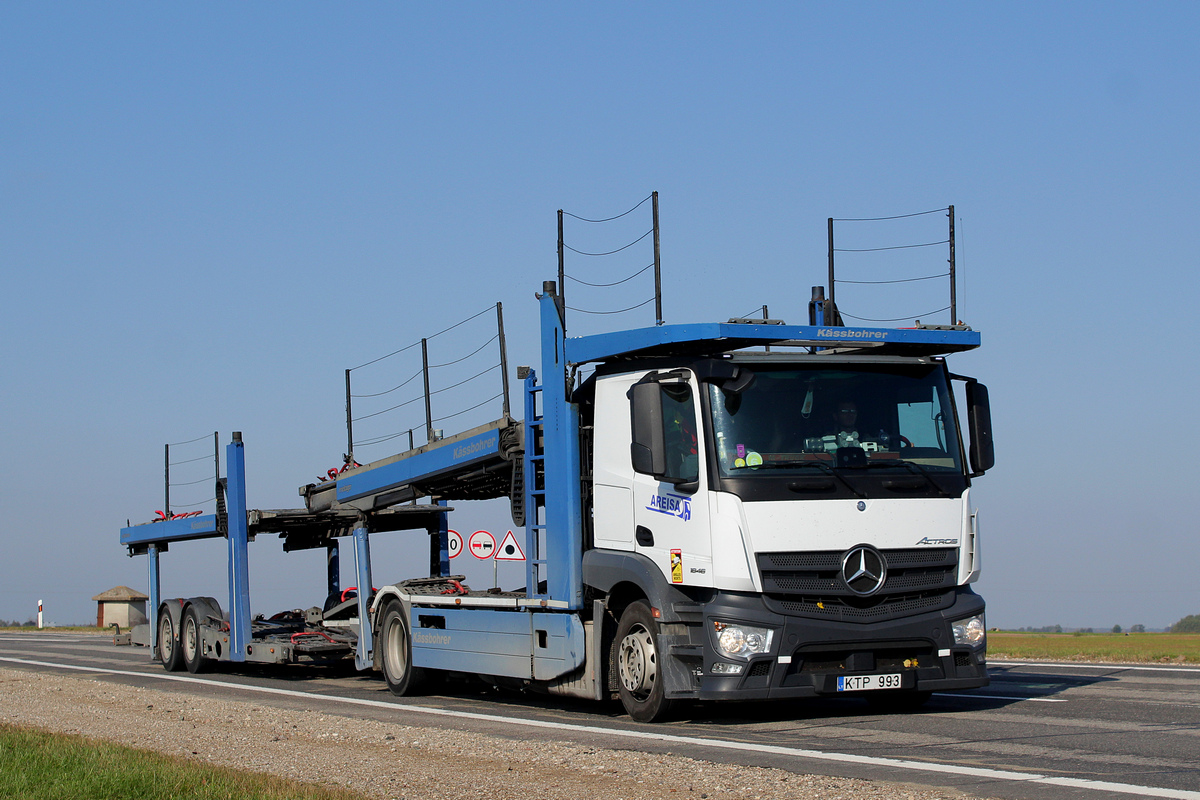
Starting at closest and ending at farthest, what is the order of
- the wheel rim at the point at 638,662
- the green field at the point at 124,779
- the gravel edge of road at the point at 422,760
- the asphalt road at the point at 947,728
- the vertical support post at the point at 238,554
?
the gravel edge of road at the point at 422,760, the green field at the point at 124,779, the asphalt road at the point at 947,728, the wheel rim at the point at 638,662, the vertical support post at the point at 238,554

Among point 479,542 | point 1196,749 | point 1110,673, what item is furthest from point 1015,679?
point 479,542

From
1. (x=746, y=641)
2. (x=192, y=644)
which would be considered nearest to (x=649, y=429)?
(x=746, y=641)

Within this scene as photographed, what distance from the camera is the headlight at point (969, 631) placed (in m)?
10.4

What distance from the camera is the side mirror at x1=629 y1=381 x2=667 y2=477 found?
10047mm

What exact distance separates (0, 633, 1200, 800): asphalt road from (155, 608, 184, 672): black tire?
171 inches

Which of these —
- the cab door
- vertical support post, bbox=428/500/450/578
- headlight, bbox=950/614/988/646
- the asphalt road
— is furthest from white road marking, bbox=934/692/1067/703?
vertical support post, bbox=428/500/450/578

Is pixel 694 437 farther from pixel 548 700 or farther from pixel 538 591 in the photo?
pixel 548 700

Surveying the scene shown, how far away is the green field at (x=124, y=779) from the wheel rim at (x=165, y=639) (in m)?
11.3

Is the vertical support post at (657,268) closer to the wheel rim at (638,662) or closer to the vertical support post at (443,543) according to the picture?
the wheel rim at (638,662)

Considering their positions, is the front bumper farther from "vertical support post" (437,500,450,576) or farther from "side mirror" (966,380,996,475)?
"vertical support post" (437,500,450,576)

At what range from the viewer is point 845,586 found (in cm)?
1000

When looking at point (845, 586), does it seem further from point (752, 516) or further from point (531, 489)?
point (531, 489)

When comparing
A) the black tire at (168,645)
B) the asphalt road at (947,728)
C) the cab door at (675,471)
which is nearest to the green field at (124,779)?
the asphalt road at (947,728)

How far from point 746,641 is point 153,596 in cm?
1489
